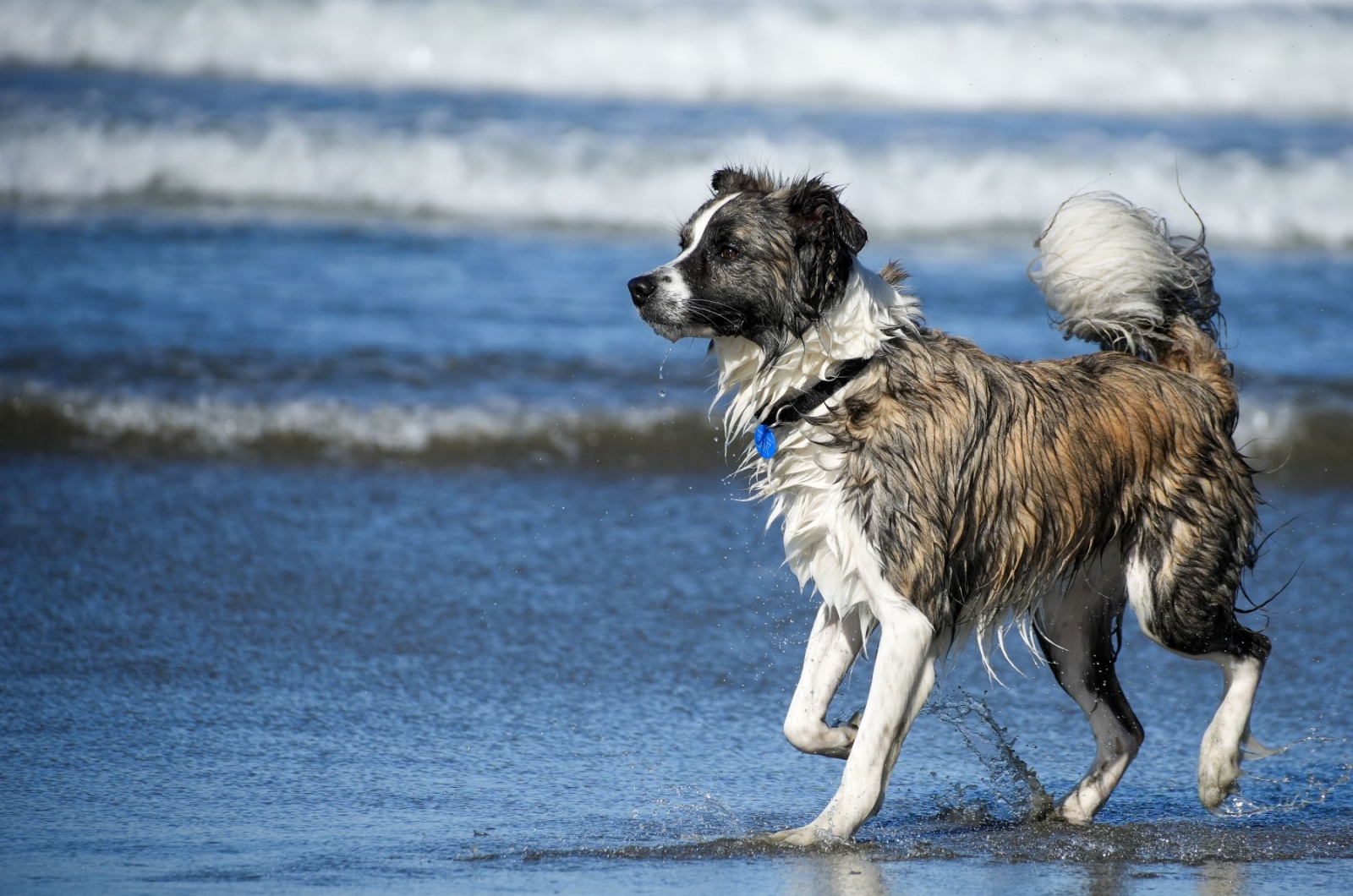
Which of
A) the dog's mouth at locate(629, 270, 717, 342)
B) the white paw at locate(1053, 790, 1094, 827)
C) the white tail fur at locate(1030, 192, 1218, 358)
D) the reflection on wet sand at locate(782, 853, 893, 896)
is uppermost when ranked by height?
the white tail fur at locate(1030, 192, 1218, 358)

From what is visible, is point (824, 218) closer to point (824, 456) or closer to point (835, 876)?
point (824, 456)

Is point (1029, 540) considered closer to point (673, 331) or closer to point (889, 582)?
point (889, 582)

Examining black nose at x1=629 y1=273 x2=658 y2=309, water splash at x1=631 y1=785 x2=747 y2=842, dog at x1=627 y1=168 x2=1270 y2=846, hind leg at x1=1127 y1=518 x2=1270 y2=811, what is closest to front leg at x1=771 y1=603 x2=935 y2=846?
dog at x1=627 y1=168 x2=1270 y2=846

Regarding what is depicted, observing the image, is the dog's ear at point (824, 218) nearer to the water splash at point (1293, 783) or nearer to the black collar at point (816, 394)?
the black collar at point (816, 394)

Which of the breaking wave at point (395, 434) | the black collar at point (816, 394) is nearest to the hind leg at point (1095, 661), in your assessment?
the black collar at point (816, 394)

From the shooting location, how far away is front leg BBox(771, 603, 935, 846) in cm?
380

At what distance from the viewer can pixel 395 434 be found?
25.3 ft

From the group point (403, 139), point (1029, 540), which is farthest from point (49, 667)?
point (403, 139)

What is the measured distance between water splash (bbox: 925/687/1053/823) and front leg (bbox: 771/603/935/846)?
52 centimetres

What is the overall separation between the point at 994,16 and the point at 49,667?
16.4 meters

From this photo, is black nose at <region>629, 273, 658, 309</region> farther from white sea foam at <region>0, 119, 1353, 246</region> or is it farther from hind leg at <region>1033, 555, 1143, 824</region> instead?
white sea foam at <region>0, 119, 1353, 246</region>

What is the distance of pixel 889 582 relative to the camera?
3850 mm

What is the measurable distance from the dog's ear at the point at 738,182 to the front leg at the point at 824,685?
3.96 ft

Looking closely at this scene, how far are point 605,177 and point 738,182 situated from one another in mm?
9898
